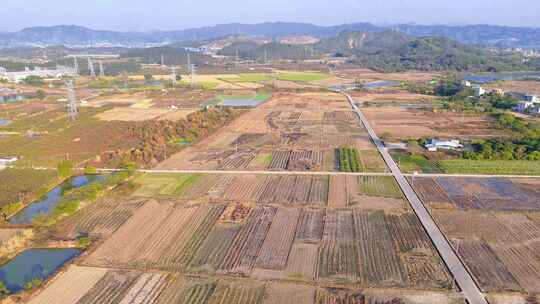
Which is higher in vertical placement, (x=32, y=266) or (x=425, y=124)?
(x=425, y=124)

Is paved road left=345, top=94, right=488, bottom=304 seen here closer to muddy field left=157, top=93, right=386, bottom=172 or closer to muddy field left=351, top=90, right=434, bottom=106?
muddy field left=157, top=93, right=386, bottom=172

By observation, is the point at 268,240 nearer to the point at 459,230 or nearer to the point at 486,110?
the point at 459,230

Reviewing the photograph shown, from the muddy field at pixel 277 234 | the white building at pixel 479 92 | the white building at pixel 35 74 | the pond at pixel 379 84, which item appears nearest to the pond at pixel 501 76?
the pond at pixel 379 84

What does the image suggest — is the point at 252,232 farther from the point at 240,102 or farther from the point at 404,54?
the point at 404,54

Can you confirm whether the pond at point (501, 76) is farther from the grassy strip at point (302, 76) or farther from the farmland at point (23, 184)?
the farmland at point (23, 184)

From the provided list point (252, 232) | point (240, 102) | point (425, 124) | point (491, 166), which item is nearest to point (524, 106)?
point (425, 124)
